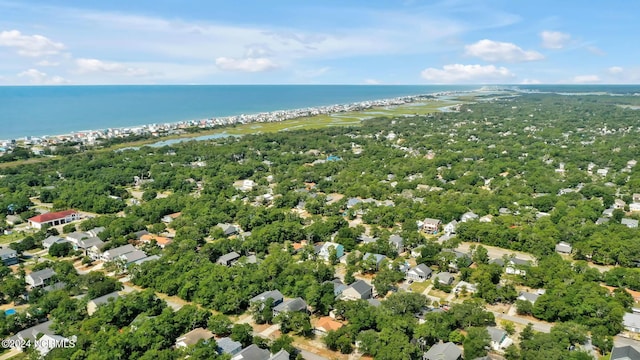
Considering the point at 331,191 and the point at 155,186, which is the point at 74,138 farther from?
the point at 331,191

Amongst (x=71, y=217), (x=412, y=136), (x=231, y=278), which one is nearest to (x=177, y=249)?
(x=231, y=278)

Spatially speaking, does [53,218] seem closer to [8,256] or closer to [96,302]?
[8,256]

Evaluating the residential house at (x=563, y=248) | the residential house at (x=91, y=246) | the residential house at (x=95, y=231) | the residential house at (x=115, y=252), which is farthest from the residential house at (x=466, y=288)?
the residential house at (x=95, y=231)

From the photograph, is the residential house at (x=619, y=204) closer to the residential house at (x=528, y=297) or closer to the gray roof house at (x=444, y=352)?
the residential house at (x=528, y=297)

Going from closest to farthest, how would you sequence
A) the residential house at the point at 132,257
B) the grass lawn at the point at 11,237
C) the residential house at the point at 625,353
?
the residential house at the point at 625,353 → the residential house at the point at 132,257 → the grass lawn at the point at 11,237

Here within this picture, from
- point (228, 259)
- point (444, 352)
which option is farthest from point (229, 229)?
point (444, 352)

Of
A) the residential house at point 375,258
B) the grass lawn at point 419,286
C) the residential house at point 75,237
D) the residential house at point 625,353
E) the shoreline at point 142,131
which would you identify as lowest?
the grass lawn at point 419,286
